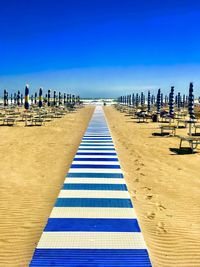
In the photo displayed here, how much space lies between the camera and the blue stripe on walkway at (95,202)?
5787 millimetres

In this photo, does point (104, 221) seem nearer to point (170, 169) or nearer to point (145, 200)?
point (145, 200)

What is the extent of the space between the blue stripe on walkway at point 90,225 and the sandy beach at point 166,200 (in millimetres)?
239

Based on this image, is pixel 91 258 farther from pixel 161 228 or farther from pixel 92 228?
pixel 161 228

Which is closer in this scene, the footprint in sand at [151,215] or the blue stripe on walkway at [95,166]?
the footprint in sand at [151,215]

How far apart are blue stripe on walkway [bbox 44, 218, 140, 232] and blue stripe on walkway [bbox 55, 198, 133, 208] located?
25.9 inches

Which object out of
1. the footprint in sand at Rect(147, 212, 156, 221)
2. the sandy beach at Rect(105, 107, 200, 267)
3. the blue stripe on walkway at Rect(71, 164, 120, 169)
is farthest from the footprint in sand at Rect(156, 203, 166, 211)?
the blue stripe on walkway at Rect(71, 164, 120, 169)

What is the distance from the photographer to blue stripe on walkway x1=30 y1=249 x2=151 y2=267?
3.79 m

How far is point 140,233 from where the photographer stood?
4.66m

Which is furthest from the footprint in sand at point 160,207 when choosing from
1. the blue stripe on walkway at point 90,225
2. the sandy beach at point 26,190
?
the sandy beach at point 26,190

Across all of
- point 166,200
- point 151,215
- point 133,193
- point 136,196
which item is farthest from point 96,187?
point 151,215

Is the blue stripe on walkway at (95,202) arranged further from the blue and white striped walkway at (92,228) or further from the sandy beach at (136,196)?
the sandy beach at (136,196)

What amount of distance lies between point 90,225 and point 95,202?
3.52ft

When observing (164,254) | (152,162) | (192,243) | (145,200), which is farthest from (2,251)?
(152,162)

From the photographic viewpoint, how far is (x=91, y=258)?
3.91 m
